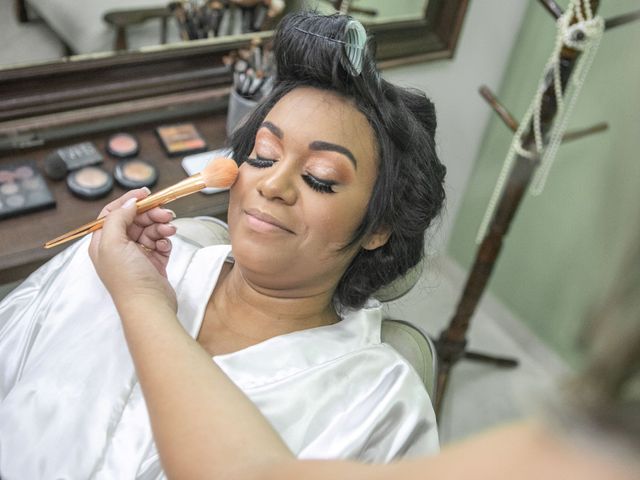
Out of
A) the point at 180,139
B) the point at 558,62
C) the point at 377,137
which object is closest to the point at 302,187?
the point at 377,137

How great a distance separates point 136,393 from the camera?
2.84ft

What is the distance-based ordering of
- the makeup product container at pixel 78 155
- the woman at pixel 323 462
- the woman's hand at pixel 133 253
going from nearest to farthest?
the woman at pixel 323 462 → the woman's hand at pixel 133 253 → the makeup product container at pixel 78 155

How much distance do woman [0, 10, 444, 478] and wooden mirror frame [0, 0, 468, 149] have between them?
1.10 feet

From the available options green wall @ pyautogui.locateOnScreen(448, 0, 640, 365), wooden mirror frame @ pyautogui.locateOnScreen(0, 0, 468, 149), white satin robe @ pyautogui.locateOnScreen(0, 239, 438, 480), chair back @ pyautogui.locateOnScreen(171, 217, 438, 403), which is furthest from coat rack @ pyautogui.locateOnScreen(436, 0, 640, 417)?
white satin robe @ pyautogui.locateOnScreen(0, 239, 438, 480)

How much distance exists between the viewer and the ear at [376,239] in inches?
36.8

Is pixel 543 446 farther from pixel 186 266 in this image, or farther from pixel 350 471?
pixel 186 266

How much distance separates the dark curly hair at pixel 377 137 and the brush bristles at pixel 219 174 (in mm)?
129

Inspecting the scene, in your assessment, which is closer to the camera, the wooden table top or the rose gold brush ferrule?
the rose gold brush ferrule

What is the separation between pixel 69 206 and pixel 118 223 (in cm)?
43

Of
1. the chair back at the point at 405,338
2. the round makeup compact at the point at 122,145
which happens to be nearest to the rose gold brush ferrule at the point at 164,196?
the chair back at the point at 405,338

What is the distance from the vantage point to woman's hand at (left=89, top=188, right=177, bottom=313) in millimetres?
743

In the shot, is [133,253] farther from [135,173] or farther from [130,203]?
[135,173]

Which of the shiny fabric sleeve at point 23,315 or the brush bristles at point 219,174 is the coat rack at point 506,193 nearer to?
the brush bristles at point 219,174

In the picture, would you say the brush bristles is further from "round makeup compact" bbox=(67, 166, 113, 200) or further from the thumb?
"round makeup compact" bbox=(67, 166, 113, 200)
